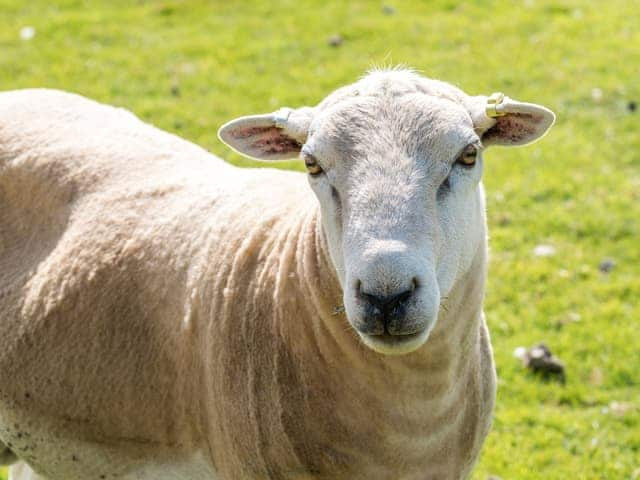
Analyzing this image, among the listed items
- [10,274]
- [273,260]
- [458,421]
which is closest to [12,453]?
[10,274]

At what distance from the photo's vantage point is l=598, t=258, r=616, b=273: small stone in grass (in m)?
7.28

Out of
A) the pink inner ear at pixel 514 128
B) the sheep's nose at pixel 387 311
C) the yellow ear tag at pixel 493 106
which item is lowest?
the sheep's nose at pixel 387 311

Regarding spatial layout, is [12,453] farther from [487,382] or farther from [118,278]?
[487,382]

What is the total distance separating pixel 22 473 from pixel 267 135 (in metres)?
2.50

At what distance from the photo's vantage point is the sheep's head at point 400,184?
3.23 metres

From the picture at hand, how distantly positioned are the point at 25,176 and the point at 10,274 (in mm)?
457

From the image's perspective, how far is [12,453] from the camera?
509 centimetres

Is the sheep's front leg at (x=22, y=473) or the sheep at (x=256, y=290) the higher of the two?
the sheep at (x=256, y=290)

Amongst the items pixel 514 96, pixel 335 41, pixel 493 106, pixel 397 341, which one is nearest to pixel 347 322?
pixel 397 341

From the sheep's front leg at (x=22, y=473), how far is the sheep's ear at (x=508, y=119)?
9.19 feet

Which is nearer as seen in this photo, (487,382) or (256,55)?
(487,382)

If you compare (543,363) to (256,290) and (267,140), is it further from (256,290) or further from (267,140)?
(267,140)

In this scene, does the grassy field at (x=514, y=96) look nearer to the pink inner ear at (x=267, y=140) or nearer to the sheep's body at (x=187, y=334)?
the pink inner ear at (x=267, y=140)

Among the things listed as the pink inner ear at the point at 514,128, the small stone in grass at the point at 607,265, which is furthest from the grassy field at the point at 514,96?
the pink inner ear at the point at 514,128
